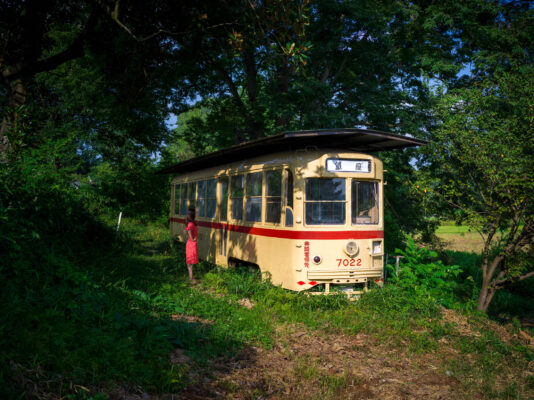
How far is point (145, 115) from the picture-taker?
15352 mm

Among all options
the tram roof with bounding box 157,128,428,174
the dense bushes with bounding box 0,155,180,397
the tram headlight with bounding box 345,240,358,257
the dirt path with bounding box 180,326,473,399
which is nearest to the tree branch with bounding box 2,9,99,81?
the dense bushes with bounding box 0,155,180,397

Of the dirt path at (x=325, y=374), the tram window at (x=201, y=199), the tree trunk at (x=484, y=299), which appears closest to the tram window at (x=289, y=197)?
the dirt path at (x=325, y=374)

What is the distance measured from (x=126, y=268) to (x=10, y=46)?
16.6 ft

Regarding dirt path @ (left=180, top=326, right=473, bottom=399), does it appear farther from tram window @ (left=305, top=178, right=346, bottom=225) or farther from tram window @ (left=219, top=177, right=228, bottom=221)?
tram window @ (left=219, top=177, right=228, bottom=221)

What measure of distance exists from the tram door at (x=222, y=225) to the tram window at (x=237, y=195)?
49 cm

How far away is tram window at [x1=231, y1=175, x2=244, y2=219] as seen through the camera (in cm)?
1051

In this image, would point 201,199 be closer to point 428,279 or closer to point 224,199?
point 224,199

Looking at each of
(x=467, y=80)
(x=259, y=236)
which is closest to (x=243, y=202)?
(x=259, y=236)

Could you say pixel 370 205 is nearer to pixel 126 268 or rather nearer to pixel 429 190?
pixel 429 190

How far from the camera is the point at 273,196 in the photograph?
9.12m

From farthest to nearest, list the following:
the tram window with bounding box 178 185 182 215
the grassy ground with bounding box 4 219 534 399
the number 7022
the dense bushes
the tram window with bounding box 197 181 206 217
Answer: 1. the tram window with bounding box 178 185 182 215
2. the tram window with bounding box 197 181 206 217
3. the number 7022
4. the grassy ground with bounding box 4 219 534 399
5. the dense bushes

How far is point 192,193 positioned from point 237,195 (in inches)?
160

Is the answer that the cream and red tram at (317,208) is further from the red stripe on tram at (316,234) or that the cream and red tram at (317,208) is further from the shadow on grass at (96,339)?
the shadow on grass at (96,339)

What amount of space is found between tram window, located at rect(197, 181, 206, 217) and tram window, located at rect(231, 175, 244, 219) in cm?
231
